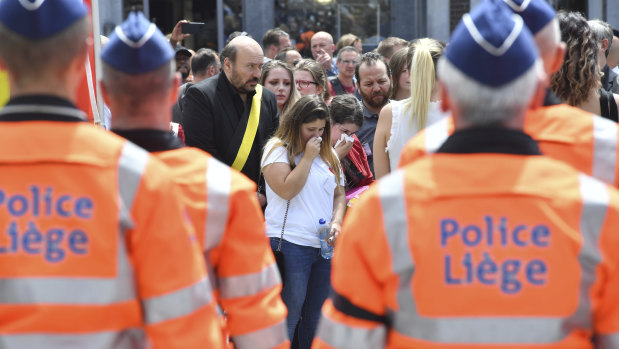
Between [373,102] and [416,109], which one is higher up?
[416,109]

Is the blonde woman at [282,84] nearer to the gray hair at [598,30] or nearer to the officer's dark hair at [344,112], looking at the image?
the officer's dark hair at [344,112]

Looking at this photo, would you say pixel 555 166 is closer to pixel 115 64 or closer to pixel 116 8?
pixel 115 64

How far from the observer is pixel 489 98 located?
1.90 meters

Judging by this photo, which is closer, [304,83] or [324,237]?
[324,237]

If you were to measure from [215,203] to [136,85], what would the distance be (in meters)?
0.43

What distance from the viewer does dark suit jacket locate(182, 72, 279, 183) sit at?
5.45 meters

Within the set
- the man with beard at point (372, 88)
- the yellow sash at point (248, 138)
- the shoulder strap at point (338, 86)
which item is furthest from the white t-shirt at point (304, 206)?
the shoulder strap at point (338, 86)

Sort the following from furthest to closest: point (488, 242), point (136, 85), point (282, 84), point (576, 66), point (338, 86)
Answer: point (338, 86)
point (282, 84)
point (576, 66)
point (136, 85)
point (488, 242)

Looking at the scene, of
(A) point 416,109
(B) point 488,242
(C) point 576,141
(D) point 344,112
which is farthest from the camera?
(D) point 344,112

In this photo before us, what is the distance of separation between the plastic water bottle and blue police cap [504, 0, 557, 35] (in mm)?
2569

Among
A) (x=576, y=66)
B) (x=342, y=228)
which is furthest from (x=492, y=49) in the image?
(x=576, y=66)

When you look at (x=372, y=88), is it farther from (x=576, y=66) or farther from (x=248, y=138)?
(x=576, y=66)

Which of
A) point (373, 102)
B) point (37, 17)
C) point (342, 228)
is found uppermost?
point (37, 17)

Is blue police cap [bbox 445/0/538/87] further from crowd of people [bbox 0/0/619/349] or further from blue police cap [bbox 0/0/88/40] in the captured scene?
blue police cap [bbox 0/0/88/40]
